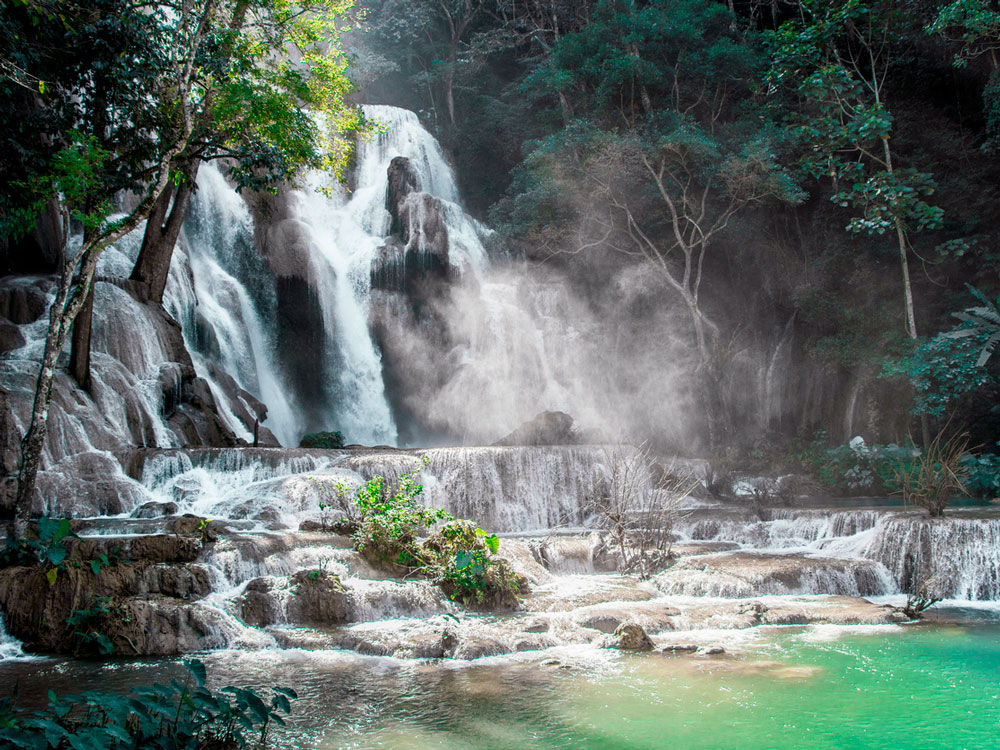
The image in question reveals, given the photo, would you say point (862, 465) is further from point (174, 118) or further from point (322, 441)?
point (174, 118)

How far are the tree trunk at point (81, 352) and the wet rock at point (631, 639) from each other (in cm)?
1023

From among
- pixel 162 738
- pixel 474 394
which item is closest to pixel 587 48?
pixel 474 394

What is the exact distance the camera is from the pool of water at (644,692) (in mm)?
4965

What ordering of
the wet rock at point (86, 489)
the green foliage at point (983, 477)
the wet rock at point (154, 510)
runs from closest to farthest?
the wet rock at point (86, 489) < the wet rock at point (154, 510) < the green foliage at point (983, 477)

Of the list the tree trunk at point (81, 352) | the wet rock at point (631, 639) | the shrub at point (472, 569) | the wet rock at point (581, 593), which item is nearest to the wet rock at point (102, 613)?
the shrub at point (472, 569)

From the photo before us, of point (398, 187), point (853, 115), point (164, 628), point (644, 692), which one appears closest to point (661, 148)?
point (853, 115)

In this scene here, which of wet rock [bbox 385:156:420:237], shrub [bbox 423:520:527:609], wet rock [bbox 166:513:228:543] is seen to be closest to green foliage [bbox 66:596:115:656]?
wet rock [bbox 166:513:228:543]

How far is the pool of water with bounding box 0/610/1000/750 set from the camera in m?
4.96

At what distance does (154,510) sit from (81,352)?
384 centimetres

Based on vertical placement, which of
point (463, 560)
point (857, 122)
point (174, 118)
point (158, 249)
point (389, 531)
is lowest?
point (463, 560)

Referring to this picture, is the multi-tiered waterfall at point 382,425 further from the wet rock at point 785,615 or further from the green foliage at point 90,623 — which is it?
the green foliage at point 90,623

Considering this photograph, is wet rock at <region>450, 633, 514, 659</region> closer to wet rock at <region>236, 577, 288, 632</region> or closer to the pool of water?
the pool of water

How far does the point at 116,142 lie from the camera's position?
12312mm

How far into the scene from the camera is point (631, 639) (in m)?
7.04
